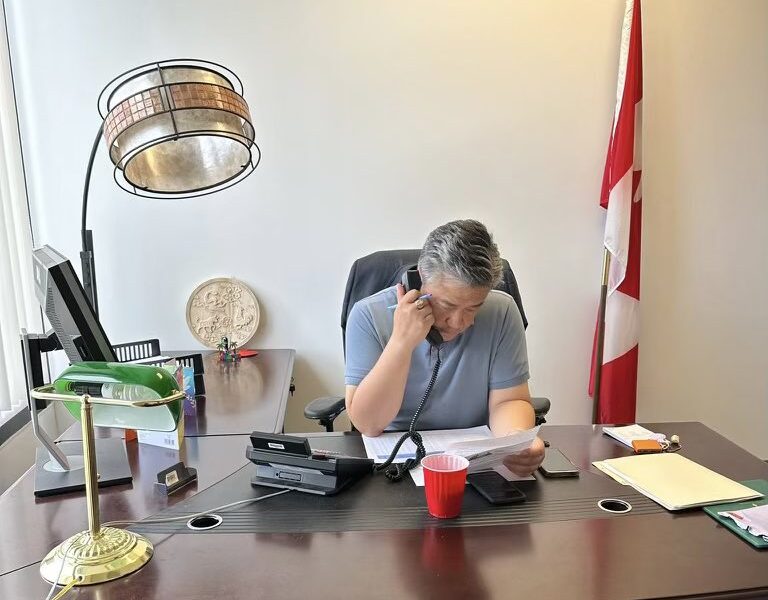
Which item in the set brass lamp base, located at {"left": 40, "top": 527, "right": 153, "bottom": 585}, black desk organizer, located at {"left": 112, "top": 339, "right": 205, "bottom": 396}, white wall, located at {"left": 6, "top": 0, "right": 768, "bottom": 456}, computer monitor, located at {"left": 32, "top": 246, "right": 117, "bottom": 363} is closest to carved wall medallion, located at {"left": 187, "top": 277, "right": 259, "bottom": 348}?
white wall, located at {"left": 6, "top": 0, "right": 768, "bottom": 456}

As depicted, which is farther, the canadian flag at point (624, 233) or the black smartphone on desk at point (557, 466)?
the canadian flag at point (624, 233)

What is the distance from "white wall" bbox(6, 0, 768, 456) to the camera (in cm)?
246

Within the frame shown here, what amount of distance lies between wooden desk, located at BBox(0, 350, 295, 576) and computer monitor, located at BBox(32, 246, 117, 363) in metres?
0.28

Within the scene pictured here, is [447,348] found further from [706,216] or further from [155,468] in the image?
[706,216]

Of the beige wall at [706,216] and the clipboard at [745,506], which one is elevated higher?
the beige wall at [706,216]

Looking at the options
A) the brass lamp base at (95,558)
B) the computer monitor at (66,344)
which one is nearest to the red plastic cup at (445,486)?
the brass lamp base at (95,558)

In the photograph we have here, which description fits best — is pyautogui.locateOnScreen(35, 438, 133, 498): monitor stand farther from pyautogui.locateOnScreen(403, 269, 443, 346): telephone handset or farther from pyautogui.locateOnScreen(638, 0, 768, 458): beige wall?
pyautogui.locateOnScreen(638, 0, 768, 458): beige wall

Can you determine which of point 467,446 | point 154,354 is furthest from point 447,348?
point 154,354

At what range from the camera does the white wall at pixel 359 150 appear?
8.07 ft

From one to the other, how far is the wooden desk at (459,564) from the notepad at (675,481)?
0.04 metres

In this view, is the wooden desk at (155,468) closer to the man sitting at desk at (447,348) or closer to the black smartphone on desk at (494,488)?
the man sitting at desk at (447,348)

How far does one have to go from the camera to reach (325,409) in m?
1.76

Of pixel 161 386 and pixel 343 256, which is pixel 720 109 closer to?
pixel 343 256

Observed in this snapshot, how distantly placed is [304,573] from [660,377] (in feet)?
8.17
